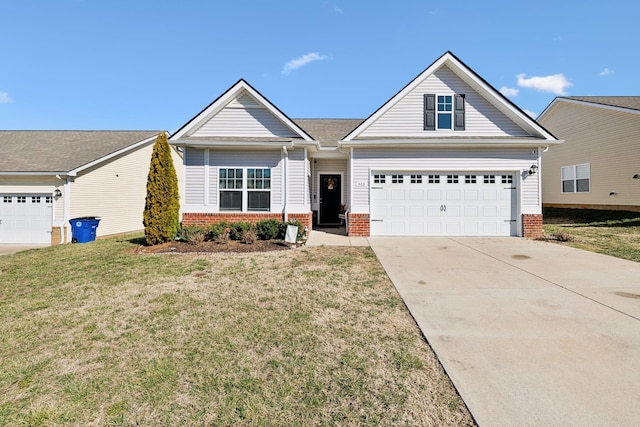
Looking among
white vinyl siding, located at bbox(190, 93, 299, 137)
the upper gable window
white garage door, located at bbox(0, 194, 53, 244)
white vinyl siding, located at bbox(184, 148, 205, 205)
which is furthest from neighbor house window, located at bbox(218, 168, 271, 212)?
white garage door, located at bbox(0, 194, 53, 244)

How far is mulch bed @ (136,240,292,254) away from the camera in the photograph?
903 cm

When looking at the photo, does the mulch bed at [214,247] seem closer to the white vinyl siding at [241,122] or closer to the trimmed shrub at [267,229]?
the trimmed shrub at [267,229]

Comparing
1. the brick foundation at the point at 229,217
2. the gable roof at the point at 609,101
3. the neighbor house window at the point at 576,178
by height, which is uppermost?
the gable roof at the point at 609,101

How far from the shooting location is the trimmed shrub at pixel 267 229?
10.5m

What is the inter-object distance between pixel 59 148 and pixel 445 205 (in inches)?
747

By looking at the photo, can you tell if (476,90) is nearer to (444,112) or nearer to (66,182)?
(444,112)

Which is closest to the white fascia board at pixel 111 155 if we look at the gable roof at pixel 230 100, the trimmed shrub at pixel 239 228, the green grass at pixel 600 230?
the gable roof at pixel 230 100

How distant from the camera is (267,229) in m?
10.5

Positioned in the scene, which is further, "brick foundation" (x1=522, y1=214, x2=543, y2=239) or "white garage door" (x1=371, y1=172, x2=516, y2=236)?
"white garage door" (x1=371, y1=172, x2=516, y2=236)

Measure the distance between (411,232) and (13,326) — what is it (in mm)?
10843

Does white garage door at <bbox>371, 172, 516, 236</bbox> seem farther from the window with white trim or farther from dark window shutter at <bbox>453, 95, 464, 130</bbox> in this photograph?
dark window shutter at <bbox>453, 95, 464, 130</bbox>

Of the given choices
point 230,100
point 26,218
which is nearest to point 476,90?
point 230,100

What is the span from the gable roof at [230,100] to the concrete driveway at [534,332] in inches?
256

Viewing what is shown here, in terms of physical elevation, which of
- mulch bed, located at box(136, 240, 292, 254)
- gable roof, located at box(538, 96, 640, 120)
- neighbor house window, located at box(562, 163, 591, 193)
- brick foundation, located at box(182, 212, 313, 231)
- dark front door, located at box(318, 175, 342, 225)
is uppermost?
gable roof, located at box(538, 96, 640, 120)
